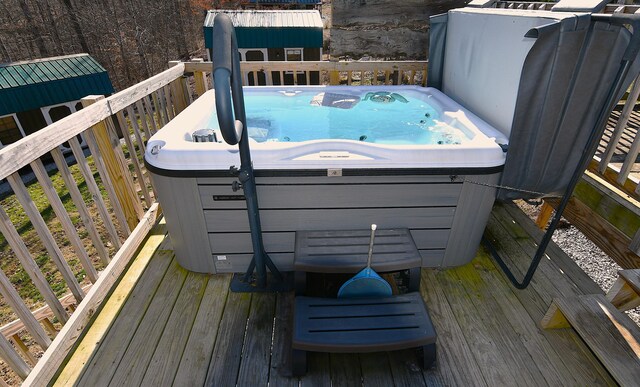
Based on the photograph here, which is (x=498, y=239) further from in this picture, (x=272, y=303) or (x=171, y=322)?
(x=171, y=322)

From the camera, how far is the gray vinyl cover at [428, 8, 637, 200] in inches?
58.2

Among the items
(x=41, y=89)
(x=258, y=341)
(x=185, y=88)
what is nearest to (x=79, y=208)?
(x=258, y=341)

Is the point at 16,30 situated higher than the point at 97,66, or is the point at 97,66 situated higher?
the point at 16,30

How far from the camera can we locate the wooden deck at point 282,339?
4.94 feet

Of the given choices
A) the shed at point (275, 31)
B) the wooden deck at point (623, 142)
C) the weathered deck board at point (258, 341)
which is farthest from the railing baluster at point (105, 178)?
the shed at point (275, 31)

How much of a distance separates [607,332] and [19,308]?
2454mm

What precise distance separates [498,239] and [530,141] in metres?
0.87

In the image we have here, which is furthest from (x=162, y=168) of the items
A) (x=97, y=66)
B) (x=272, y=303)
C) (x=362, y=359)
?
(x=97, y=66)

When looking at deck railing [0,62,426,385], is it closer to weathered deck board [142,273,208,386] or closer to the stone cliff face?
weathered deck board [142,273,208,386]

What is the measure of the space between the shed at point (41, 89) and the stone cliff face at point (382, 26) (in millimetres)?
4574

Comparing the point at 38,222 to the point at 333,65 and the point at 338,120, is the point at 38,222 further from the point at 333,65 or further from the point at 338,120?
the point at 333,65

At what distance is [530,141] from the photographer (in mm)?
1763

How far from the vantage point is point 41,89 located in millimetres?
5930

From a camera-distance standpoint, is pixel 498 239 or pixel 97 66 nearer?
pixel 498 239
